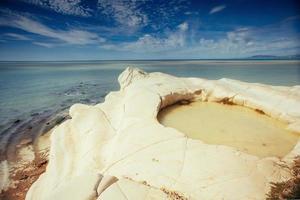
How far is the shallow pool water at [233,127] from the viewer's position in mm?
6113

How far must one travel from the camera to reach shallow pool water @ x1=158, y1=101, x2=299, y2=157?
6113 millimetres

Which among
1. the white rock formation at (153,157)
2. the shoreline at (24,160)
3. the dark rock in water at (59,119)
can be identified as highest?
the white rock formation at (153,157)

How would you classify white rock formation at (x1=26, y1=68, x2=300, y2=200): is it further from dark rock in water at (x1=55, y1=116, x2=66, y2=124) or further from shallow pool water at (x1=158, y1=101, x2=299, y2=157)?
dark rock in water at (x1=55, y1=116, x2=66, y2=124)

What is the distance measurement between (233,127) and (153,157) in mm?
3380

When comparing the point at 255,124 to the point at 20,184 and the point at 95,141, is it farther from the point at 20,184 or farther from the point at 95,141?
the point at 20,184

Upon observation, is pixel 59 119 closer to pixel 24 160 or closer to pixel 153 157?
pixel 24 160

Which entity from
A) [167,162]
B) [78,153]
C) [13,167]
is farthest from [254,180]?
[13,167]

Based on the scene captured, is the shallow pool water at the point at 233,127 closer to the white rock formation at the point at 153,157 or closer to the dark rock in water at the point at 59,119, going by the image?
the white rock formation at the point at 153,157

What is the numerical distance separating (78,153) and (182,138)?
4268 millimetres

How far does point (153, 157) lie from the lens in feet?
18.0

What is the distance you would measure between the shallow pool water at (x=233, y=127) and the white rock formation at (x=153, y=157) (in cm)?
45

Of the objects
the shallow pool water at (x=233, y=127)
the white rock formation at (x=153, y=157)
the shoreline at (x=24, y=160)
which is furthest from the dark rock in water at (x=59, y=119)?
the shallow pool water at (x=233, y=127)

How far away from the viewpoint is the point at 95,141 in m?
7.39

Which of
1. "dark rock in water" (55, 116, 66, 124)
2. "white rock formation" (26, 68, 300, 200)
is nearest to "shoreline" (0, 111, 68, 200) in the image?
"dark rock in water" (55, 116, 66, 124)
